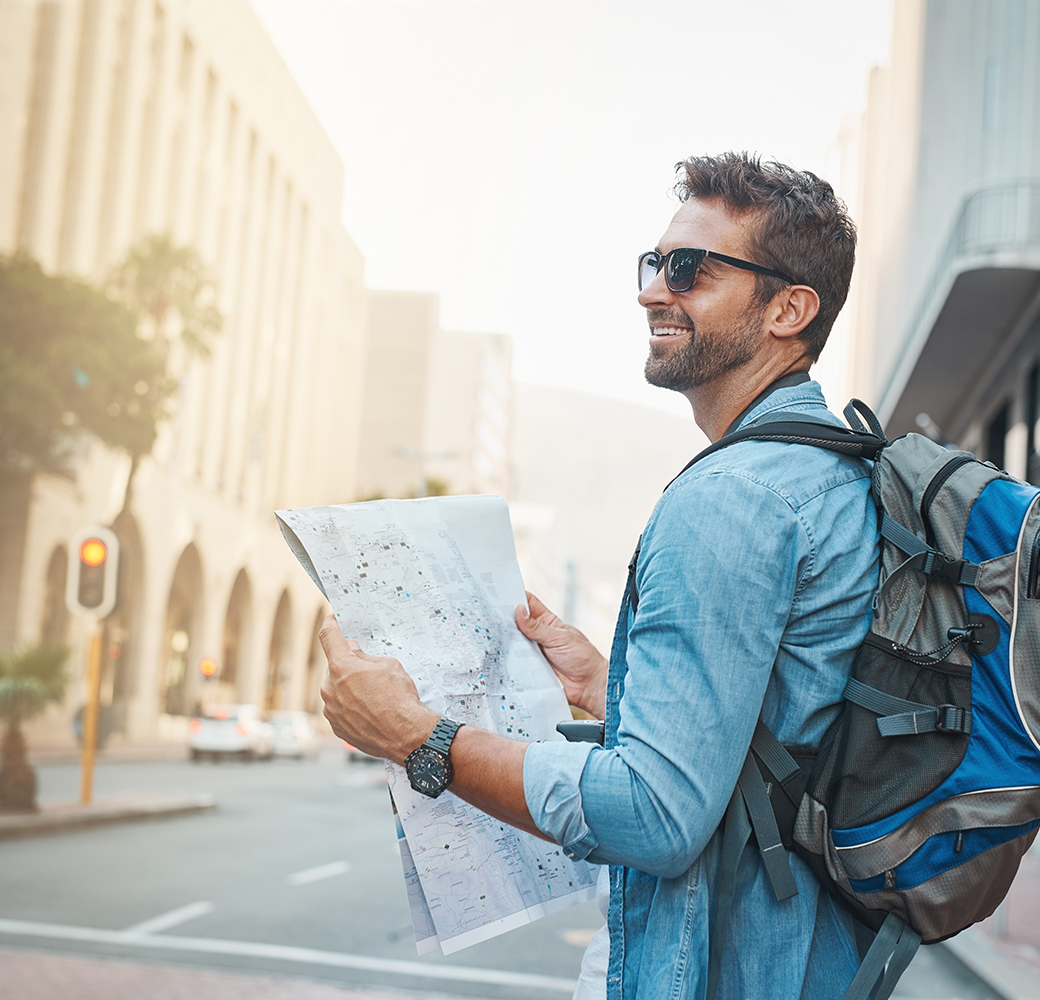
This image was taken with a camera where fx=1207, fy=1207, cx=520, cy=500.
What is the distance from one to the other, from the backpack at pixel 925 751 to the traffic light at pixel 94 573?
33.7ft

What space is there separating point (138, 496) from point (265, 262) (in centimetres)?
546

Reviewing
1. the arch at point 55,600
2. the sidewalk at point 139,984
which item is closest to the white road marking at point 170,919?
the sidewalk at point 139,984

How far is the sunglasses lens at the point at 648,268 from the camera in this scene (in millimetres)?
1841

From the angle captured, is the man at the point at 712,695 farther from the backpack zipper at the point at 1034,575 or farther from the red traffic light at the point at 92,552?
the red traffic light at the point at 92,552

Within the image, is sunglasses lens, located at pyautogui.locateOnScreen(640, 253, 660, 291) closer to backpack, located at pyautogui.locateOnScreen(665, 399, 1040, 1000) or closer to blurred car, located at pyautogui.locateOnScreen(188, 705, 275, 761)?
backpack, located at pyautogui.locateOnScreen(665, 399, 1040, 1000)

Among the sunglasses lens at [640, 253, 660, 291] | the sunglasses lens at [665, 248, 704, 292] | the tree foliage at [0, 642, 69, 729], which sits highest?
the sunglasses lens at [640, 253, 660, 291]

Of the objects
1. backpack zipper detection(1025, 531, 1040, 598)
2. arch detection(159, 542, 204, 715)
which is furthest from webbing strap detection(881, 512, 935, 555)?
arch detection(159, 542, 204, 715)

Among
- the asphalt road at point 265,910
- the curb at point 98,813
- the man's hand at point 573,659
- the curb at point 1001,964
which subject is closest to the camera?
the man's hand at point 573,659

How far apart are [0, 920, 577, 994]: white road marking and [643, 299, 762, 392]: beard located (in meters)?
5.07

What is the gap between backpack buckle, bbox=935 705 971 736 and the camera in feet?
4.37

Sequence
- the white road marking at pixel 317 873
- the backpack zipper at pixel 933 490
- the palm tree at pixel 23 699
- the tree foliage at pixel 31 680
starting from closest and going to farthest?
the backpack zipper at pixel 933 490 < the white road marking at pixel 317 873 < the palm tree at pixel 23 699 < the tree foliage at pixel 31 680

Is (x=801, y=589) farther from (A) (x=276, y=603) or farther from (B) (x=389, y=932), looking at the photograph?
(A) (x=276, y=603)

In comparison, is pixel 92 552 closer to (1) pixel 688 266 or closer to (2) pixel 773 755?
(1) pixel 688 266

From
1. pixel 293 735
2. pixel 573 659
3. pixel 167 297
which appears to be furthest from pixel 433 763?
pixel 293 735
